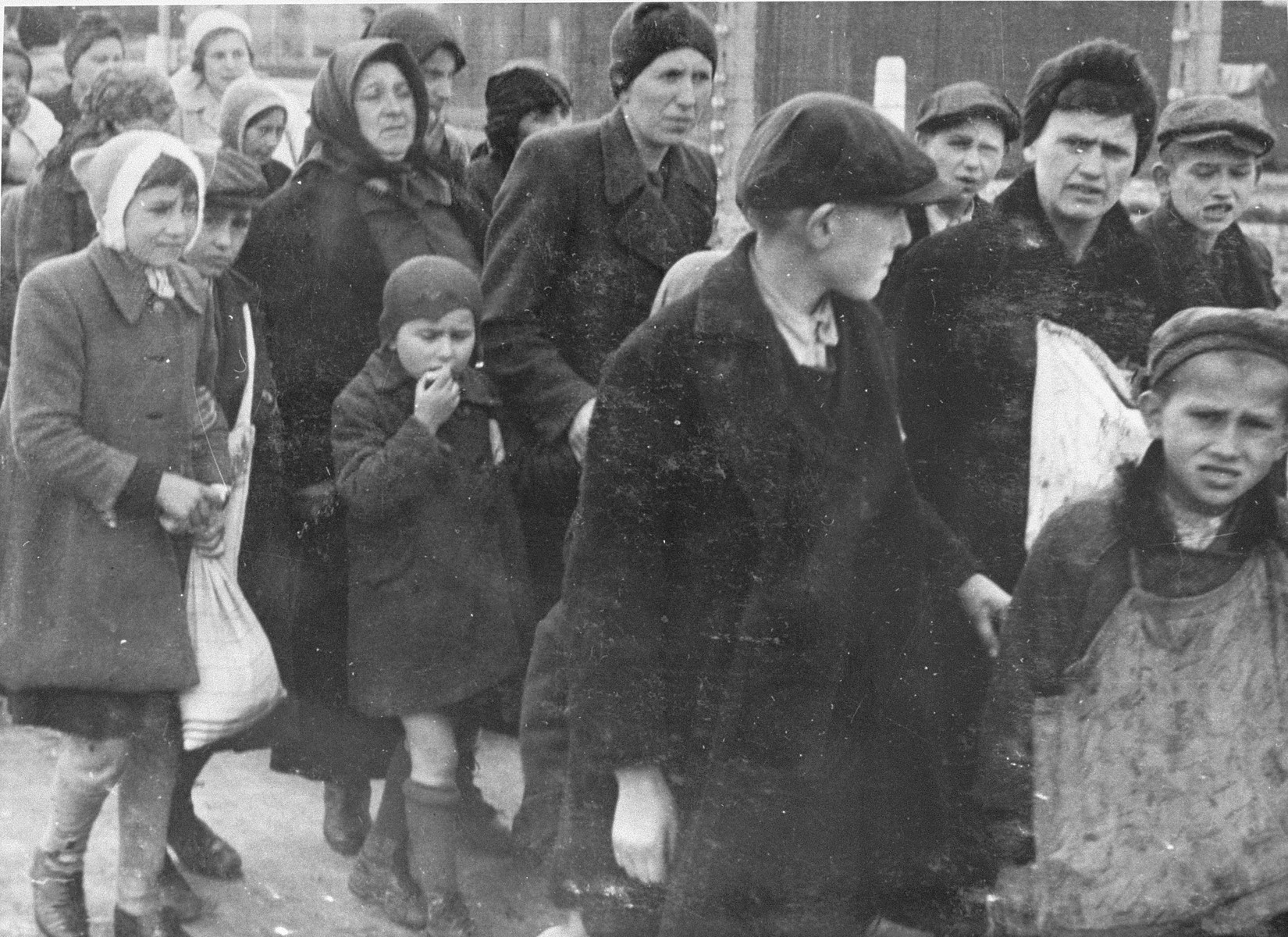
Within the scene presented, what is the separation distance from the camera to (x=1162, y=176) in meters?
3.68

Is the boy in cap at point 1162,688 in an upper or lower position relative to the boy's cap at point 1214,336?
lower

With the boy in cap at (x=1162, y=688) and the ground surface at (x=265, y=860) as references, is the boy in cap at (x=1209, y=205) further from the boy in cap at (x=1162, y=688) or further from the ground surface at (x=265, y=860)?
the ground surface at (x=265, y=860)

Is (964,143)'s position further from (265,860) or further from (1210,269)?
(265,860)

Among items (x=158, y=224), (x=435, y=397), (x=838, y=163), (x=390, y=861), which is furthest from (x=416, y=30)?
(x=390, y=861)

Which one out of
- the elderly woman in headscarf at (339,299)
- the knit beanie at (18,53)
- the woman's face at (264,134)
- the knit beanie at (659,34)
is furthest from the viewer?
the knit beanie at (18,53)

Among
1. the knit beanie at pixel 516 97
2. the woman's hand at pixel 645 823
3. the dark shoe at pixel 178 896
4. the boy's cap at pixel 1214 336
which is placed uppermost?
the knit beanie at pixel 516 97

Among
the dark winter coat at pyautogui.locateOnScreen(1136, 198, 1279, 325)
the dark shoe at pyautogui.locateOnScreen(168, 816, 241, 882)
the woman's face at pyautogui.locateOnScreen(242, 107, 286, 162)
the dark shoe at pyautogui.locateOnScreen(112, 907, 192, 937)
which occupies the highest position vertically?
the woman's face at pyautogui.locateOnScreen(242, 107, 286, 162)

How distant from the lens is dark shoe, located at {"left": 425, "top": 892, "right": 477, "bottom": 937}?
4.11 metres

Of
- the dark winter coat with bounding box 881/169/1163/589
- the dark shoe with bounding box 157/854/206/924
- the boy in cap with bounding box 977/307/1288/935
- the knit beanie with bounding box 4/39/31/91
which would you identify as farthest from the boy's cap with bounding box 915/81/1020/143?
the dark shoe with bounding box 157/854/206/924

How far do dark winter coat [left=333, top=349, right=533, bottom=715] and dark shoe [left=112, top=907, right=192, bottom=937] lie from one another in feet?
2.37

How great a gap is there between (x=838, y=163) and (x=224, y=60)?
1.58 metres

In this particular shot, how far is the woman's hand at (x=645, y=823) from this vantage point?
3.76m

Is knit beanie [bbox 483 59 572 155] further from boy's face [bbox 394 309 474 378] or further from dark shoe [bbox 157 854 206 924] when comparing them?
dark shoe [bbox 157 854 206 924]

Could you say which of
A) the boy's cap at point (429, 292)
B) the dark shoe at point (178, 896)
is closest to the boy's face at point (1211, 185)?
the boy's cap at point (429, 292)
